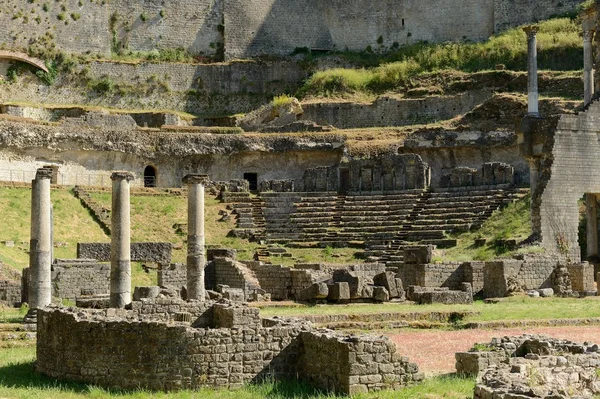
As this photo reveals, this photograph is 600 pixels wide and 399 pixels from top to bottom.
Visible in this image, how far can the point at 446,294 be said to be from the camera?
2745cm

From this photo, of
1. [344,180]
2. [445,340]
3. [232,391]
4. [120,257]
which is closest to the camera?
[232,391]

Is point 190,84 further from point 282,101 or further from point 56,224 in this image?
point 56,224

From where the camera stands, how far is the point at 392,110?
57.2 metres

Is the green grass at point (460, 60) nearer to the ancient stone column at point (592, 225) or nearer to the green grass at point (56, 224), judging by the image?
the green grass at point (56, 224)

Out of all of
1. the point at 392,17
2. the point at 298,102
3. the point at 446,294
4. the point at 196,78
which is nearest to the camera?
the point at 446,294

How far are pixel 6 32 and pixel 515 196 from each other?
34650mm

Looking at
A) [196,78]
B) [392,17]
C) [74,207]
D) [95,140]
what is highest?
[392,17]

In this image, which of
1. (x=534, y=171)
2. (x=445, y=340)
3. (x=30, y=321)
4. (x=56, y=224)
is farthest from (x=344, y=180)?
(x=445, y=340)

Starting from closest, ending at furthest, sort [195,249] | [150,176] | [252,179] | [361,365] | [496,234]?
[361,365]
[195,249]
[496,234]
[150,176]
[252,179]

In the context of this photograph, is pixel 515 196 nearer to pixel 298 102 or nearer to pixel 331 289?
pixel 331 289

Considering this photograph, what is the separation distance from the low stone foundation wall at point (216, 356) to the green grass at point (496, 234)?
66.1 feet

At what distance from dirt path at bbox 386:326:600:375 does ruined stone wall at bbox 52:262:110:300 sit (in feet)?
36.8

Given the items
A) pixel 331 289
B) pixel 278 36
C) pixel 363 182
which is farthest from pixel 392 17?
pixel 331 289

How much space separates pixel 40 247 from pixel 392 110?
36151 mm
